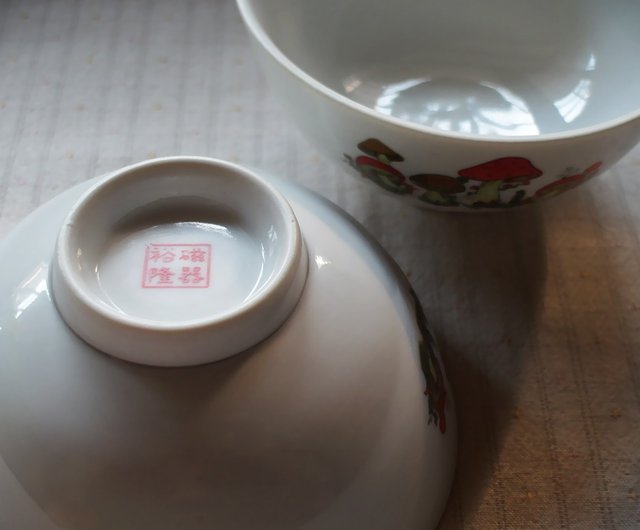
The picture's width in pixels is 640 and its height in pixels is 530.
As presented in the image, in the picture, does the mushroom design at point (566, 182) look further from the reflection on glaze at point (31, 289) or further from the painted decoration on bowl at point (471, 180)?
the reflection on glaze at point (31, 289)

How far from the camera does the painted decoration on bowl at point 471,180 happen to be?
21.6 inches

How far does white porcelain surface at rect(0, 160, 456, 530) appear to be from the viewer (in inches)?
17.7

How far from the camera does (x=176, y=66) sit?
858 mm

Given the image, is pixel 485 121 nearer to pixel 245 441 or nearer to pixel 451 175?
pixel 451 175

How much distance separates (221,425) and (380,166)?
9.4 inches

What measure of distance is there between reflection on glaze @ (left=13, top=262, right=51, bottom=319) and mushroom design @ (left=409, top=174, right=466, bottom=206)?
27cm

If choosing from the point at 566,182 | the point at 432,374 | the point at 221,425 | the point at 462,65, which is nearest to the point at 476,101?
the point at 462,65

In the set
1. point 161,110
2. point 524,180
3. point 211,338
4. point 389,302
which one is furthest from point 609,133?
point 161,110

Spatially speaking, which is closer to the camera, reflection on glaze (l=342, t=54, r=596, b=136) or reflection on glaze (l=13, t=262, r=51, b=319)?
reflection on glaze (l=13, t=262, r=51, b=319)

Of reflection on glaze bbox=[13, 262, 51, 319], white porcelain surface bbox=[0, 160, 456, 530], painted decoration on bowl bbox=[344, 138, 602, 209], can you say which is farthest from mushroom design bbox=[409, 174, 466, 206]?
reflection on glaze bbox=[13, 262, 51, 319]

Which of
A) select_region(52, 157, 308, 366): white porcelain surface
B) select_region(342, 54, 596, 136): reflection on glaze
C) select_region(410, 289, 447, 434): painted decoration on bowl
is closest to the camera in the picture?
select_region(52, 157, 308, 366): white porcelain surface

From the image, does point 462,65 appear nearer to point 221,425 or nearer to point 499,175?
point 499,175

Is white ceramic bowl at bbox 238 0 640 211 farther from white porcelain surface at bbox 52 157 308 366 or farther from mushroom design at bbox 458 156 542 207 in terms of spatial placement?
white porcelain surface at bbox 52 157 308 366

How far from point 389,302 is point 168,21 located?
1.70 ft
